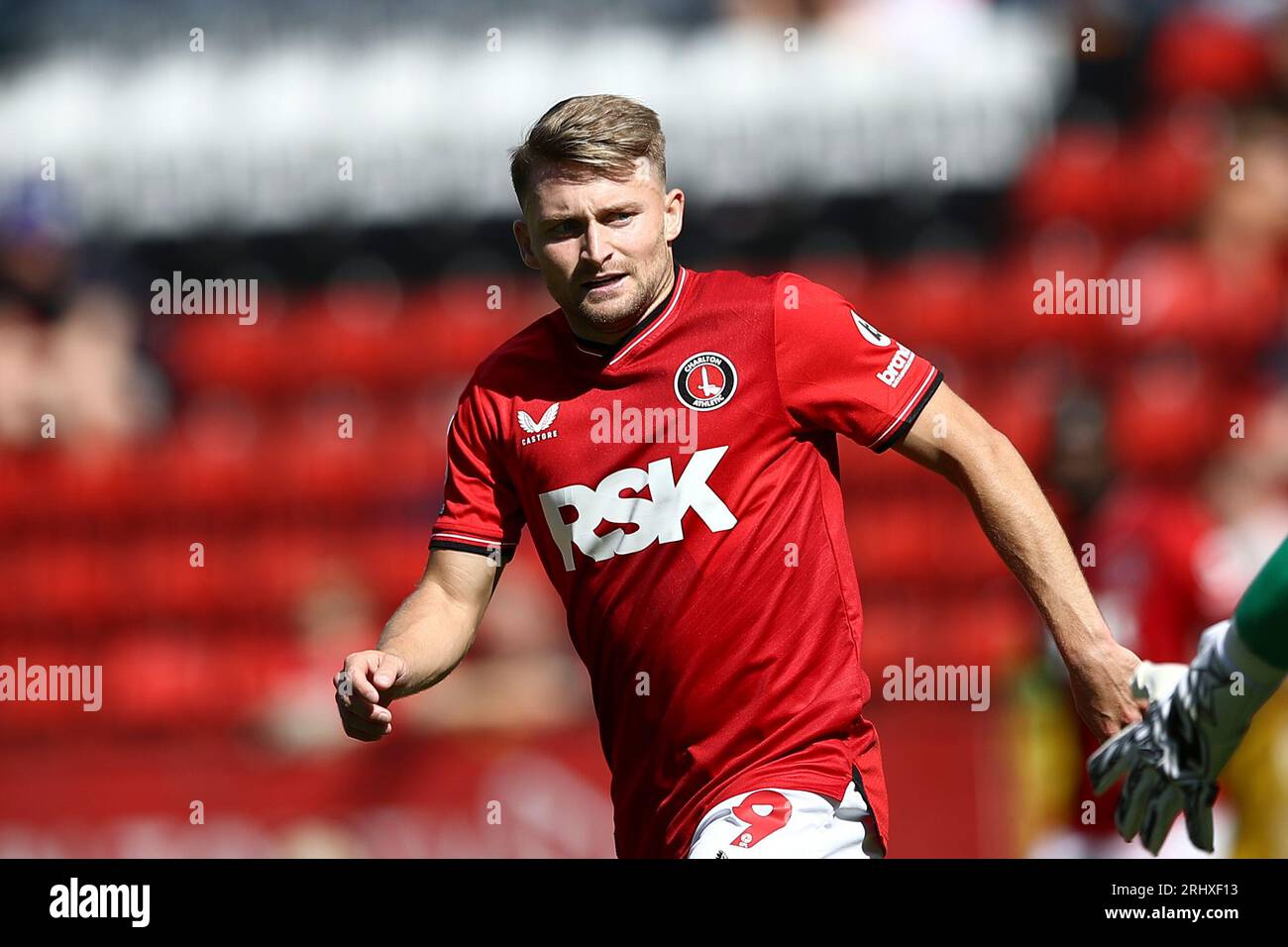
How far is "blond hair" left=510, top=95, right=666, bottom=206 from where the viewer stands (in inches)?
139

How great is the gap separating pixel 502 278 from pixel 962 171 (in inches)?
113

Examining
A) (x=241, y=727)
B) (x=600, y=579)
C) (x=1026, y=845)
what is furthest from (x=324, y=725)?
(x=600, y=579)

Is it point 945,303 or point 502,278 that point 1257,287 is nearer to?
point 945,303

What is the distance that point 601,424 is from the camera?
3.62 metres

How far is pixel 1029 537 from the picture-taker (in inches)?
135

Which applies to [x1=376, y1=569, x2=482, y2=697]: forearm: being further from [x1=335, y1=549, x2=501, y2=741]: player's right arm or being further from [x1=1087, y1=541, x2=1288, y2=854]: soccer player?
[x1=1087, y1=541, x2=1288, y2=854]: soccer player

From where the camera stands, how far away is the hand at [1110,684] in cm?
331

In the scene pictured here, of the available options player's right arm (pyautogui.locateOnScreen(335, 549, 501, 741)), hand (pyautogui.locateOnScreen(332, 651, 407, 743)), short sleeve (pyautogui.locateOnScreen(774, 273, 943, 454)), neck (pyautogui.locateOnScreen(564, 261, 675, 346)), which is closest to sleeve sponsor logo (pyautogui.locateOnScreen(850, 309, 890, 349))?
short sleeve (pyautogui.locateOnScreen(774, 273, 943, 454))

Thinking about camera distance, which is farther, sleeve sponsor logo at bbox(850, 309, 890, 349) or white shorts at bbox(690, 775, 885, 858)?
sleeve sponsor logo at bbox(850, 309, 890, 349)

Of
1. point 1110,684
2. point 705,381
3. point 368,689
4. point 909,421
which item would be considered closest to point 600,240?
point 705,381

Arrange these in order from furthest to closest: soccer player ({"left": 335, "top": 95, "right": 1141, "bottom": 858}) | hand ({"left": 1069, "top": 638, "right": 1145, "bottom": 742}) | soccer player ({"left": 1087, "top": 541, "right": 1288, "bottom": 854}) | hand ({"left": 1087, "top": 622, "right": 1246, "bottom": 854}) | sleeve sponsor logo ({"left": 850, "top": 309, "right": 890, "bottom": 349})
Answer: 1. sleeve sponsor logo ({"left": 850, "top": 309, "right": 890, "bottom": 349})
2. soccer player ({"left": 335, "top": 95, "right": 1141, "bottom": 858})
3. hand ({"left": 1069, "top": 638, "right": 1145, "bottom": 742})
4. hand ({"left": 1087, "top": 622, "right": 1246, "bottom": 854})
5. soccer player ({"left": 1087, "top": 541, "right": 1288, "bottom": 854})

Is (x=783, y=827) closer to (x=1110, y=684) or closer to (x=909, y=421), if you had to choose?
(x=1110, y=684)

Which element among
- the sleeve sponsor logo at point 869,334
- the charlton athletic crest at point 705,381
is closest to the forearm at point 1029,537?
the sleeve sponsor logo at point 869,334

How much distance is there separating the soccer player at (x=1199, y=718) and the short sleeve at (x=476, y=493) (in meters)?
1.43
